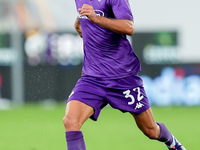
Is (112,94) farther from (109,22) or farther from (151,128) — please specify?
(109,22)

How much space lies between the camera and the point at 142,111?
21.2 feet

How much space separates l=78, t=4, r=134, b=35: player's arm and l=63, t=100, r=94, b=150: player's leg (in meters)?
0.82

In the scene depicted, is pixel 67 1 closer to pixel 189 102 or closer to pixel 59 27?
pixel 59 27

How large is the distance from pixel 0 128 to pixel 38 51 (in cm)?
433

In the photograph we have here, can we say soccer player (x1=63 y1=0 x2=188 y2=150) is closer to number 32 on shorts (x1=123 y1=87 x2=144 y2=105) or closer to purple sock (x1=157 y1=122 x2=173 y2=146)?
number 32 on shorts (x1=123 y1=87 x2=144 y2=105)

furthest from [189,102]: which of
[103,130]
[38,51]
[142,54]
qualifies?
[103,130]

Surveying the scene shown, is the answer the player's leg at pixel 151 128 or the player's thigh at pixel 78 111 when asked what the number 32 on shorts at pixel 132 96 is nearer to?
the player's leg at pixel 151 128

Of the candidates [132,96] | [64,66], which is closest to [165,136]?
[132,96]

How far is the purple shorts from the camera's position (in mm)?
6188

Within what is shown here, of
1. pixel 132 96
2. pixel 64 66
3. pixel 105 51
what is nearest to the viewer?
pixel 105 51

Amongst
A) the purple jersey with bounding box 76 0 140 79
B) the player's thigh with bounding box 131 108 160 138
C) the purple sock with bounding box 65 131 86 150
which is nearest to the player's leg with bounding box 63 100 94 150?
the purple sock with bounding box 65 131 86 150

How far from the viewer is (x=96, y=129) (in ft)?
36.3

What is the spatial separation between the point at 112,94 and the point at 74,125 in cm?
65

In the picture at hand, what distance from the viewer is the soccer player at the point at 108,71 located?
6023 millimetres
